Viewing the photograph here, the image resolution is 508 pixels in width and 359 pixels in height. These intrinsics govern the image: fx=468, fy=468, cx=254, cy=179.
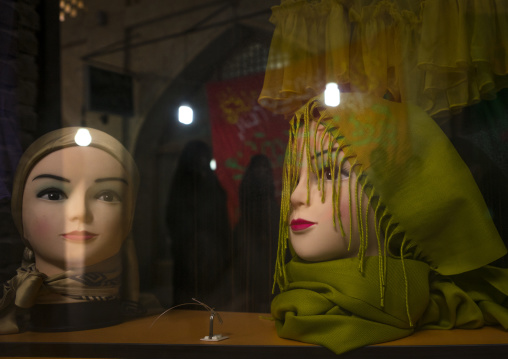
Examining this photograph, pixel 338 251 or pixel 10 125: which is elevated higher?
pixel 10 125

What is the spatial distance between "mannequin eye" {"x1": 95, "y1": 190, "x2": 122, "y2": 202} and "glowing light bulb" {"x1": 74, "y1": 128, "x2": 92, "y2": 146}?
0.19m

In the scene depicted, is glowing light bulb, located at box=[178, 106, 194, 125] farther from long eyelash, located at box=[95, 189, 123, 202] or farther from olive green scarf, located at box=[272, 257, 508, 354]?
olive green scarf, located at box=[272, 257, 508, 354]

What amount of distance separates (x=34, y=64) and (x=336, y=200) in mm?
1275

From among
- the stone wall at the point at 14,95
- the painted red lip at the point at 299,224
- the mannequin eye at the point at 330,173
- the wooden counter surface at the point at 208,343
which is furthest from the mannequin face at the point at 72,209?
the mannequin eye at the point at 330,173

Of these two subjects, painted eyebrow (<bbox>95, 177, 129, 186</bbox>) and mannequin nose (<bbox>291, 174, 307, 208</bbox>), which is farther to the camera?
painted eyebrow (<bbox>95, 177, 129, 186</bbox>)

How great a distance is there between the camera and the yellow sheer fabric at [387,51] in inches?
58.0

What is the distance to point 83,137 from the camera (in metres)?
1.65

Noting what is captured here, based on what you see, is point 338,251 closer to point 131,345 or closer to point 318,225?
point 318,225

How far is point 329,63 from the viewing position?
5.23 feet

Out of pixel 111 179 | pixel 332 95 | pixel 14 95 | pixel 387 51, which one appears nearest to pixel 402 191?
pixel 332 95

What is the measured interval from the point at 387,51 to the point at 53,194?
4.04 feet

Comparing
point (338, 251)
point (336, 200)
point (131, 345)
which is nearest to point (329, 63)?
point (336, 200)

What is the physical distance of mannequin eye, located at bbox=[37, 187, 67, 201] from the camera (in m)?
1.58

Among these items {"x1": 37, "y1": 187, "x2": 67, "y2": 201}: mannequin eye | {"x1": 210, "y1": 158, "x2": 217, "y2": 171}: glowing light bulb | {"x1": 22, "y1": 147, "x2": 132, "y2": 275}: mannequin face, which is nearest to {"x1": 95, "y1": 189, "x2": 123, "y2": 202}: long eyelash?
{"x1": 22, "y1": 147, "x2": 132, "y2": 275}: mannequin face
